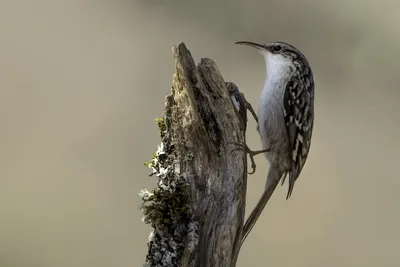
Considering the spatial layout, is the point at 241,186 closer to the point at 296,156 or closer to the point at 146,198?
the point at 146,198

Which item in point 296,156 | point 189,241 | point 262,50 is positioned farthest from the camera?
point 262,50

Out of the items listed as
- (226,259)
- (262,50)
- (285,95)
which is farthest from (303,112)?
(226,259)

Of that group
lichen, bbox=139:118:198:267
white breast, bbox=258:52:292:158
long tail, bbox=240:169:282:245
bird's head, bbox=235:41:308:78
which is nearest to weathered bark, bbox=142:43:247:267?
lichen, bbox=139:118:198:267

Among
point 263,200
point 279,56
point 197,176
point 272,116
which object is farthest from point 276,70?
point 197,176

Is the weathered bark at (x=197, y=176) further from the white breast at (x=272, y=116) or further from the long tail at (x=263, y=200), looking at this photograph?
the white breast at (x=272, y=116)

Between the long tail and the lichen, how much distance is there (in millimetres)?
183

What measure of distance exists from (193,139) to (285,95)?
1.79 ft

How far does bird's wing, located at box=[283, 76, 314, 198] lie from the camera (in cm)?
155

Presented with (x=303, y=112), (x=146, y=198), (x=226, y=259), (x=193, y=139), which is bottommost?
(x=226, y=259)

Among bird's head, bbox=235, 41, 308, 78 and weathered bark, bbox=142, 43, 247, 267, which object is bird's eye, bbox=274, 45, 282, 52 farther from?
weathered bark, bbox=142, 43, 247, 267

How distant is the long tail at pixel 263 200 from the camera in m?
1.25

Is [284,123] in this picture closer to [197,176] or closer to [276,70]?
[276,70]

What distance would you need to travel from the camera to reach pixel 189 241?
103 cm

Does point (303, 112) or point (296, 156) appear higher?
point (303, 112)
